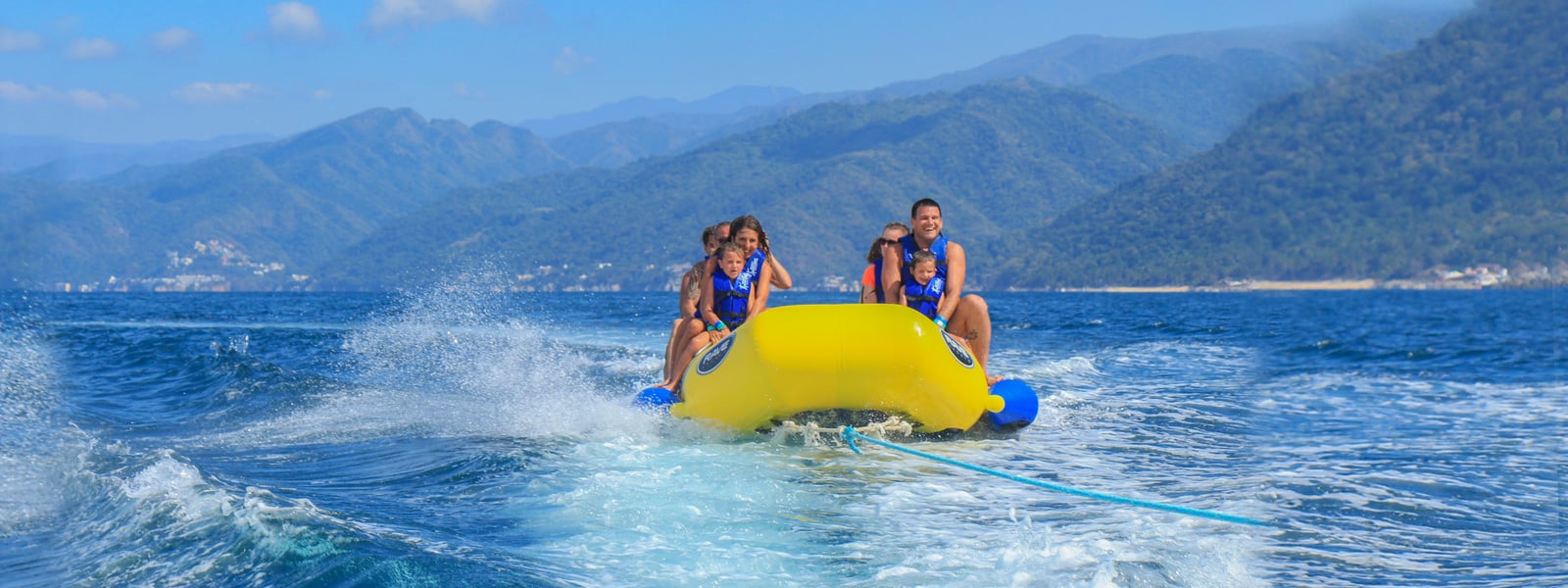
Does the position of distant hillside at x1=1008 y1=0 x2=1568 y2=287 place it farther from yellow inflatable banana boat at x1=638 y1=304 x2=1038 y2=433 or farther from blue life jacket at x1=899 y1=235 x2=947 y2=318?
yellow inflatable banana boat at x1=638 y1=304 x2=1038 y2=433

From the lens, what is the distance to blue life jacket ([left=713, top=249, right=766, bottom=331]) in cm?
843

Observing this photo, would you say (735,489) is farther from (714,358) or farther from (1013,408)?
(1013,408)

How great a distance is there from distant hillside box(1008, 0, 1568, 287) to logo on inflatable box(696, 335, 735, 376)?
6944 centimetres

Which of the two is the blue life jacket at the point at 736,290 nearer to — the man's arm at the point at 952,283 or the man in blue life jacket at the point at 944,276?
the man in blue life jacket at the point at 944,276

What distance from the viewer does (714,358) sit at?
285 inches

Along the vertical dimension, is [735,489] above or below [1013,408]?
above

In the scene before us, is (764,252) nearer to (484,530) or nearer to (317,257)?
(484,530)

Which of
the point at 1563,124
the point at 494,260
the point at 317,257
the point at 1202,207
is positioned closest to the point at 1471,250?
the point at 1563,124

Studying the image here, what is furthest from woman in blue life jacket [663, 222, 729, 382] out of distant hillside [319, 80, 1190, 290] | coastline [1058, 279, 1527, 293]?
distant hillside [319, 80, 1190, 290]

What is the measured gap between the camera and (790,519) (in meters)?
5.03

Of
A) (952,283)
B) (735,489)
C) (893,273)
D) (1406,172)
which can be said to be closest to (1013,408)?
(952,283)

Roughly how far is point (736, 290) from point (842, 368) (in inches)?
83.4

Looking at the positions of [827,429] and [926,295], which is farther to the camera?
[926,295]

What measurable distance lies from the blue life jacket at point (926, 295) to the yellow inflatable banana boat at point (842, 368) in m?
0.74
